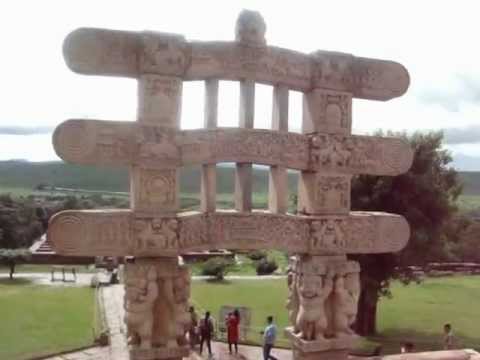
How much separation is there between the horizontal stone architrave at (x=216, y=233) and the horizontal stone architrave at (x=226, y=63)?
1.95m

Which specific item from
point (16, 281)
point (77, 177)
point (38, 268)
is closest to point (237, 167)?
point (16, 281)

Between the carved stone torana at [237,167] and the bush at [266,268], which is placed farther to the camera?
the bush at [266,268]

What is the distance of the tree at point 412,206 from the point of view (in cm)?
1775

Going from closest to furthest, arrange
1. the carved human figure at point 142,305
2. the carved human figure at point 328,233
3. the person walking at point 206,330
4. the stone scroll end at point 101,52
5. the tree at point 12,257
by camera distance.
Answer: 1. the stone scroll end at point 101,52
2. the carved human figure at point 142,305
3. the carved human figure at point 328,233
4. the person walking at point 206,330
5. the tree at point 12,257

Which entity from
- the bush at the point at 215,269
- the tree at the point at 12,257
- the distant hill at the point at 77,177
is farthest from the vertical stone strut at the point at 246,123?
the distant hill at the point at 77,177

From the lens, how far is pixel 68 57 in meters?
7.06

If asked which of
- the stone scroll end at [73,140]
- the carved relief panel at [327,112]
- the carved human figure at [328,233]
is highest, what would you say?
the carved relief panel at [327,112]

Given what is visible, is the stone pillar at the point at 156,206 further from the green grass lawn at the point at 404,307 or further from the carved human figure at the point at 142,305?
the green grass lawn at the point at 404,307

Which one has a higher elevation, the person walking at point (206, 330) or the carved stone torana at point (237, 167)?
the carved stone torana at point (237, 167)

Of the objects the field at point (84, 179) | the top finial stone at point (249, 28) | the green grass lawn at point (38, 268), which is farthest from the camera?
the field at point (84, 179)

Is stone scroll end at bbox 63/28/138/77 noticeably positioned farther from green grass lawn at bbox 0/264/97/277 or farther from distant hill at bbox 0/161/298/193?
distant hill at bbox 0/161/298/193

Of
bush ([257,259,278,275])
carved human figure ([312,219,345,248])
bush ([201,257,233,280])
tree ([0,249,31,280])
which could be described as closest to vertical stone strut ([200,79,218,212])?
carved human figure ([312,219,345,248])

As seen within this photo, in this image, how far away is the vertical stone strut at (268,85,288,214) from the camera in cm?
818

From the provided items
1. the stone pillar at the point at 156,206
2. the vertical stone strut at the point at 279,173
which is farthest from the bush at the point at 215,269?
the stone pillar at the point at 156,206
